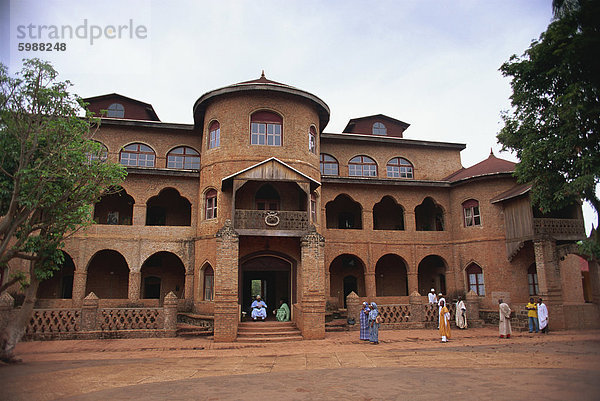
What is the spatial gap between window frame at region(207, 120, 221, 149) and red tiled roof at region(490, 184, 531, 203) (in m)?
14.7

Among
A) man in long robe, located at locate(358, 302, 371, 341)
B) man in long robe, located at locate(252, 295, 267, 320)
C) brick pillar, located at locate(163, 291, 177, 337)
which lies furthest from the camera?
man in long robe, located at locate(252, 295, 267, 320)

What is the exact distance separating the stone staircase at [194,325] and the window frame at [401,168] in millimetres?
14070

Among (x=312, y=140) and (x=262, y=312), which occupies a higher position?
(x=312, y=140)

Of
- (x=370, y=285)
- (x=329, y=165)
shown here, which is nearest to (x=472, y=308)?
(x=370, y=285)

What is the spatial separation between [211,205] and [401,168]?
40.6 feet

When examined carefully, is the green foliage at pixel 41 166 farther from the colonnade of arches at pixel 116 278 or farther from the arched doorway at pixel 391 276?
the arched doorway at pixel 391 276

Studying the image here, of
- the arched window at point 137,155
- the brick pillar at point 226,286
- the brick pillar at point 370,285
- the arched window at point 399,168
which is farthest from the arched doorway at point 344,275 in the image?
the arched window at point 137,155

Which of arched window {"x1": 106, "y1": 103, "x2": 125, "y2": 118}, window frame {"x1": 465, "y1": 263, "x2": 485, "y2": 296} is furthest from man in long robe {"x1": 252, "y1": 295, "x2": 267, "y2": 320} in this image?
arched window {"x1": 106, "y1": 103, "x2": 125, "y2": 118}

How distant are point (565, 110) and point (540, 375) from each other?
738cm

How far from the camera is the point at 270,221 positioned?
16.4m

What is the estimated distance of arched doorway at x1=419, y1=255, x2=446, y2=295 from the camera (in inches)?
966

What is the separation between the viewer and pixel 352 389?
827 cm

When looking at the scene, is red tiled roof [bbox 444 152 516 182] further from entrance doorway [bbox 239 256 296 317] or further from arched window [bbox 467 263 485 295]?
entrance doorway [bbox 239 256 296 317]

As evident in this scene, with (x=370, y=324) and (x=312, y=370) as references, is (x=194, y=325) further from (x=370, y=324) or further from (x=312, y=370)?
(x=312, y=370)
